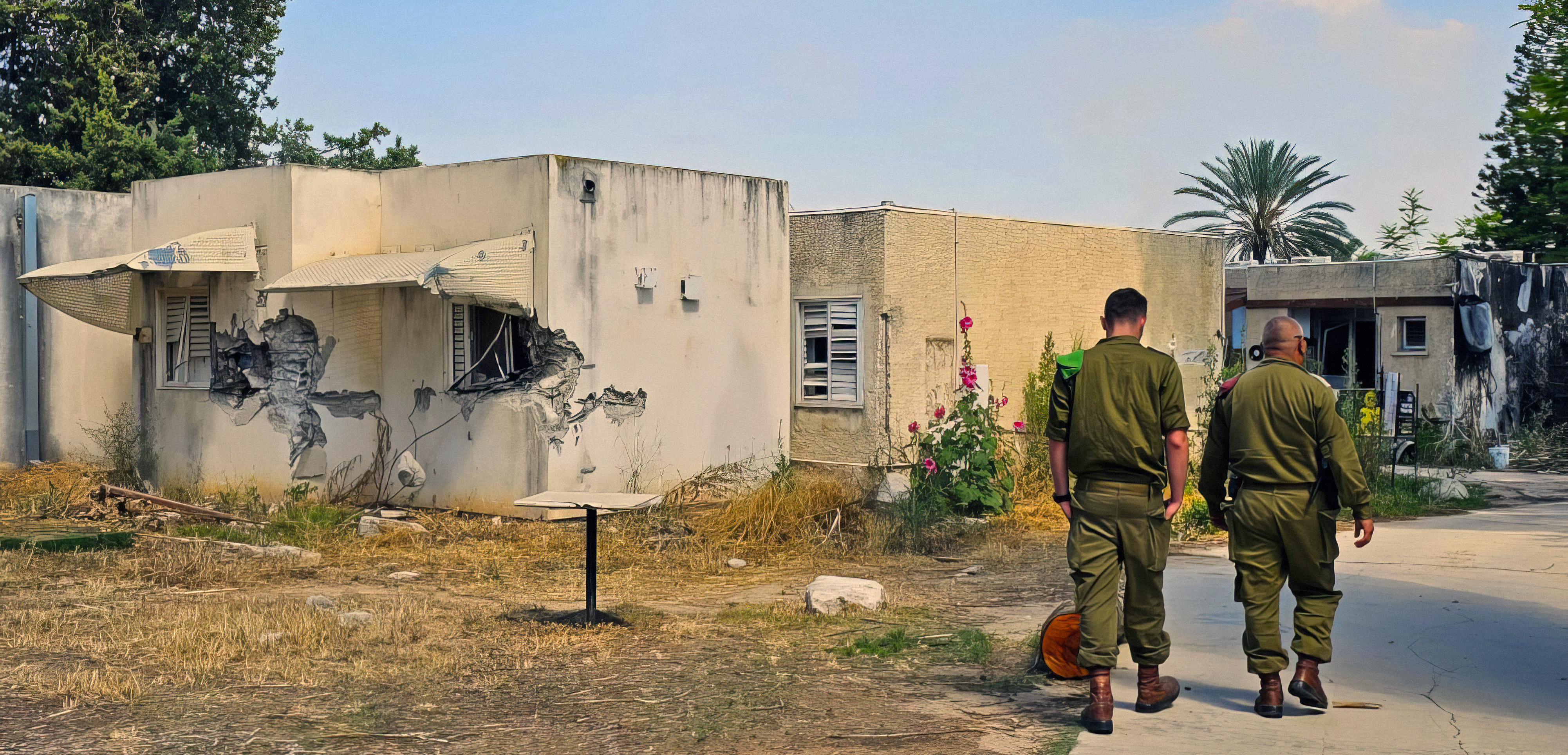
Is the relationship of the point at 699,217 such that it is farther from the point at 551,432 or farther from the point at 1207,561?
the point at 1207,561

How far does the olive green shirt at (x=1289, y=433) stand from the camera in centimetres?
554

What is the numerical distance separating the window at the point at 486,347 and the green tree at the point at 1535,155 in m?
8.61

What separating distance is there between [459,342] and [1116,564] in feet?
30.0

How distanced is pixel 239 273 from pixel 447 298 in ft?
10.6

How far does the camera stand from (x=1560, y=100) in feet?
19.9

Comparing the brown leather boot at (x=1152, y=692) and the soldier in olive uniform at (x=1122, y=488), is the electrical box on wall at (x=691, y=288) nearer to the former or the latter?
the soldier in olive uniform at (x=1122, y=488)

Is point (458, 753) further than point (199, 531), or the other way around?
point (199, 531)

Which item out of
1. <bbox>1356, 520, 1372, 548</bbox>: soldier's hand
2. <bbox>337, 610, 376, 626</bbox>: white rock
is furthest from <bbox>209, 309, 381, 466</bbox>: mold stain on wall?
<bbox>1356, 520, 1372, 548</bbox>: soldier's hand

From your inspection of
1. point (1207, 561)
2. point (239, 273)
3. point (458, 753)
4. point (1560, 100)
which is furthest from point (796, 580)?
point (239, 273)

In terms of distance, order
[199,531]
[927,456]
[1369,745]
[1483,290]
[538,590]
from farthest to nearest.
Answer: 1. [1483,290]
2. [927,456]
3. [199,531]
4. [538,590]
5. [1369,745]

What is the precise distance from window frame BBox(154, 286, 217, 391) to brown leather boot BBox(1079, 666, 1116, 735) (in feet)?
38.5

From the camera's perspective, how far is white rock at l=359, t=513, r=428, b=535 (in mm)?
12180

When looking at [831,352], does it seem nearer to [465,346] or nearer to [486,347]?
[486,347]

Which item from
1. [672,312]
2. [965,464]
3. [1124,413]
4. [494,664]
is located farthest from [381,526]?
[1124,413]
